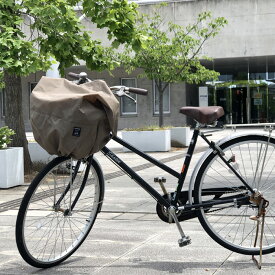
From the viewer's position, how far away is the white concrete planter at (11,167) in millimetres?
8617

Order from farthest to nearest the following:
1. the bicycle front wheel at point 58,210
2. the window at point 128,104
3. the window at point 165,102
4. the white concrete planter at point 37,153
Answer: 1. the window at point 128,104
2. the window at point 165,102
3. the white concrete planter at point 37,153
4. the bicycle front wheel at point 58,210

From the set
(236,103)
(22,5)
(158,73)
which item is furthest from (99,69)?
(236,103)

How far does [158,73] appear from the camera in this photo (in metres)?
18.0

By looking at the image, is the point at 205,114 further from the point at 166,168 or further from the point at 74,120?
the point at 74,120

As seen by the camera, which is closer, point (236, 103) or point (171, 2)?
point (171, 2)

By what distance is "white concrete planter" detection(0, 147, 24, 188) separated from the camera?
28.3 ft

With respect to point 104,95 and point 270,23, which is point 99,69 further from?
point 270,23

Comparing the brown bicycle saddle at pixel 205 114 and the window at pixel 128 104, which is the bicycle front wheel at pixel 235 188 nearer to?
the brown bicycle saddle at pixel 205 114

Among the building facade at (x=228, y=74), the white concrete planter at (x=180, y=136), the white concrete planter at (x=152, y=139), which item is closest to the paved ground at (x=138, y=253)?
the white concrete planter at (x=152, y=139)

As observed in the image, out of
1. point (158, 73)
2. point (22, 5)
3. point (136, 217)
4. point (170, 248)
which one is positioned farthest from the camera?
point (158, 73)

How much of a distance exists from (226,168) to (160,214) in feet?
2.06

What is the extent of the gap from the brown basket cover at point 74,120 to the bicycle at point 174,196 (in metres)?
0.21

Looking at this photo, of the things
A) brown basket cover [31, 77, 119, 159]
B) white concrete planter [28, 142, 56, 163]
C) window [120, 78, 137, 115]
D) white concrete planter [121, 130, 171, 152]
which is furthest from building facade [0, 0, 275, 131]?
brown basket cover [31, 77, 119, 159]

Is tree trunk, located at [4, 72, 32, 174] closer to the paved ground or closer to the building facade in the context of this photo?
the paved ground
